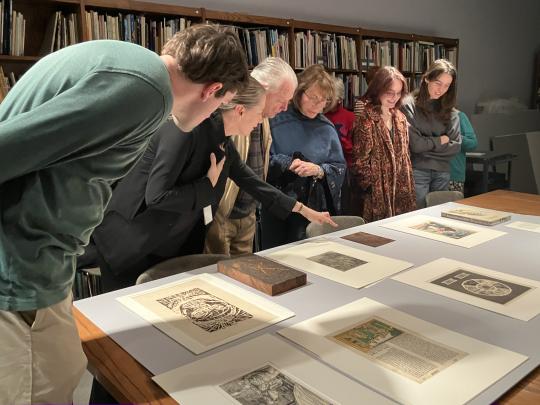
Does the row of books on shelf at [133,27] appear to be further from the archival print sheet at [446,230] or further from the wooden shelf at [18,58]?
the archival print sheet at [446,230]

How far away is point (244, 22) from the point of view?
3826 millimetres

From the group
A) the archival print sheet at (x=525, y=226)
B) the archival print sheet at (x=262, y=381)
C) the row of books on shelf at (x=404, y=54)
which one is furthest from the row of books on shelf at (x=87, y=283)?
the row of books on shelf at (x=404, y=54)

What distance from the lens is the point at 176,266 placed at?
170 centimetres

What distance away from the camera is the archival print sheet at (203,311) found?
3.68 ft

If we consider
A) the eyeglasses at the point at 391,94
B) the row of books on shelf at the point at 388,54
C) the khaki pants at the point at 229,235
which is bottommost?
the khaki pants at the point at 229,235

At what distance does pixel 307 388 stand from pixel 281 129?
1.94 meters

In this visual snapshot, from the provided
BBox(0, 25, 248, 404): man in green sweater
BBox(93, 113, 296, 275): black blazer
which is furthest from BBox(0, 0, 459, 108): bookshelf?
BBox(0, 25, 248, 404): man in green sweater

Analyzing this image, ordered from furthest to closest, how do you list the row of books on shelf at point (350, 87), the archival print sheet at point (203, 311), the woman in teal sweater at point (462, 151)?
the row of books on shelf at point (350, 87), the woman in teal sweater at point (462, 151), the archival print sheet at point (203, 311)

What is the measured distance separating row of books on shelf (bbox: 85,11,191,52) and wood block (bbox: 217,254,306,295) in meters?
2.26

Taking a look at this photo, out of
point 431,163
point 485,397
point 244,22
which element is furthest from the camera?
point 244,22

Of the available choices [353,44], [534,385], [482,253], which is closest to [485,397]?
→ [534,385]

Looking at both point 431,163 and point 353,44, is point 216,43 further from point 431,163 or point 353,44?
point 353,44

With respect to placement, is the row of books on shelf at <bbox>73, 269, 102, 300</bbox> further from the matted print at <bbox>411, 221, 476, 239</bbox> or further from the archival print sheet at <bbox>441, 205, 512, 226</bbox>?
the archival print sheet at <bbox>441, 205, 512, 226</bbox>

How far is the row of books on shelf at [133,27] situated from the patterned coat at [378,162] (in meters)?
1.48
